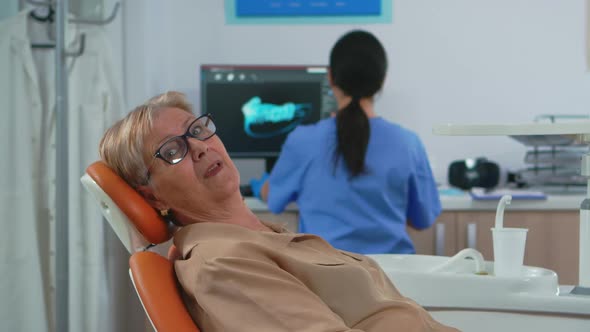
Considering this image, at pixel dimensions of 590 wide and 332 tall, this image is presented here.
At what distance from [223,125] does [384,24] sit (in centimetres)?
86

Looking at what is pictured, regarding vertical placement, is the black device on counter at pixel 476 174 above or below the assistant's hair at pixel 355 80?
below

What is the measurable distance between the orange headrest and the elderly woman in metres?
0.05

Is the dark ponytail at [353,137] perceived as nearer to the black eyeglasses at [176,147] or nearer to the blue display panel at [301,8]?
the black eyeglasses at [176,147]

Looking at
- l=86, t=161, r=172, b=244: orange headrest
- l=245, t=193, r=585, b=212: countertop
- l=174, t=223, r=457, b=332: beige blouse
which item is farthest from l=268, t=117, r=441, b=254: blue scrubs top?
l=86, t=161, r=172, b=244: orange headrest

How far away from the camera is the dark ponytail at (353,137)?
2.33m

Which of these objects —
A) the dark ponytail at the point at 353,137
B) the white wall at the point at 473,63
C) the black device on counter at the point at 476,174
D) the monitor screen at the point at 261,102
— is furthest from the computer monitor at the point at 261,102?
the dark ponytail at the point at 353,137

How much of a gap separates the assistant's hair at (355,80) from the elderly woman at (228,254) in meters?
0.84

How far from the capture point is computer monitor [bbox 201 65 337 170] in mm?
3379

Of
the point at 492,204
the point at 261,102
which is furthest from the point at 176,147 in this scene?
the point at 261,102

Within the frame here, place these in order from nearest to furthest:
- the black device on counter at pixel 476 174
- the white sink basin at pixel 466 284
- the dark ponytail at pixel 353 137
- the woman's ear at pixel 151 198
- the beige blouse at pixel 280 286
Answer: the beige blouse at pixel 280 286 → the woman's ear at pixel 151 198 → the white sink basin at pixel 466 284 → the dark ponytail at pixel 353 137 → the black device on counter at pixel 476 174

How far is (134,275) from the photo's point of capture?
3.99 feet

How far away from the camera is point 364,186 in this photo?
2350mm

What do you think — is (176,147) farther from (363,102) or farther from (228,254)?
(363,102)

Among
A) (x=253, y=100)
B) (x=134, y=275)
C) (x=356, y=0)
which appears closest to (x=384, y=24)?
(x=356, y=0)
